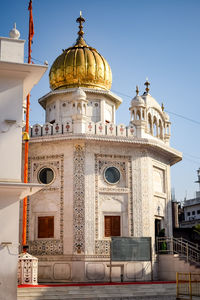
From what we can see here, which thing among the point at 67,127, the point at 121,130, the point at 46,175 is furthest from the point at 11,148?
the point at 121,130

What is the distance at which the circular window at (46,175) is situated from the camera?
17.3 m

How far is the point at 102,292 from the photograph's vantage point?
1346cm

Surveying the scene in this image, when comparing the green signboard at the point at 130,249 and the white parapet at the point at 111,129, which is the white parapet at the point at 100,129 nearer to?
the white parapet at the point at 111,129

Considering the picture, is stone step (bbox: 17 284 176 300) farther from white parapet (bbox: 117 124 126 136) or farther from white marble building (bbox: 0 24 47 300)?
white parapet (bbox: 117 124 126 136)

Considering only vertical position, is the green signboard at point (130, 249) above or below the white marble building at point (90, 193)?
below

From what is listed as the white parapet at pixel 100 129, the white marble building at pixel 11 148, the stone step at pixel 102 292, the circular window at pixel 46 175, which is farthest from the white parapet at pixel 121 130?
the white marble building at pixel 11 148

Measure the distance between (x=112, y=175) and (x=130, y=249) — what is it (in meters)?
2.98

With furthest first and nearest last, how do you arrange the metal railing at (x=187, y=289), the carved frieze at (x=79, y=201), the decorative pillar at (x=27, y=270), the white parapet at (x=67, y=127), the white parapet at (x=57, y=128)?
the white parapet at (x=57, y=128), the white parapet at (x=67, y=127), the carved frieze at (x=79, y=201), the decorative pillar at (x=27, y=270), the metal railing at (x=187, y=289)

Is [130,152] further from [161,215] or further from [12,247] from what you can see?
[12,247]

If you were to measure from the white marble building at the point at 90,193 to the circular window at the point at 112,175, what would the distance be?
39mm

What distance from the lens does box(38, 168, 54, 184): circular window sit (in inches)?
680

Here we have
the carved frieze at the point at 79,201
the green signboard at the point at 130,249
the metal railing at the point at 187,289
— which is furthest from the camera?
the carved frieze at the point at 79,201

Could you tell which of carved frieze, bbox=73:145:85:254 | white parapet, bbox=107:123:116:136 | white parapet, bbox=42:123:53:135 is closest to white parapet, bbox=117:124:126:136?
white parapet, bbox=107:123:116:136

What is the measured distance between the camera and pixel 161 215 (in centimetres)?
1841
